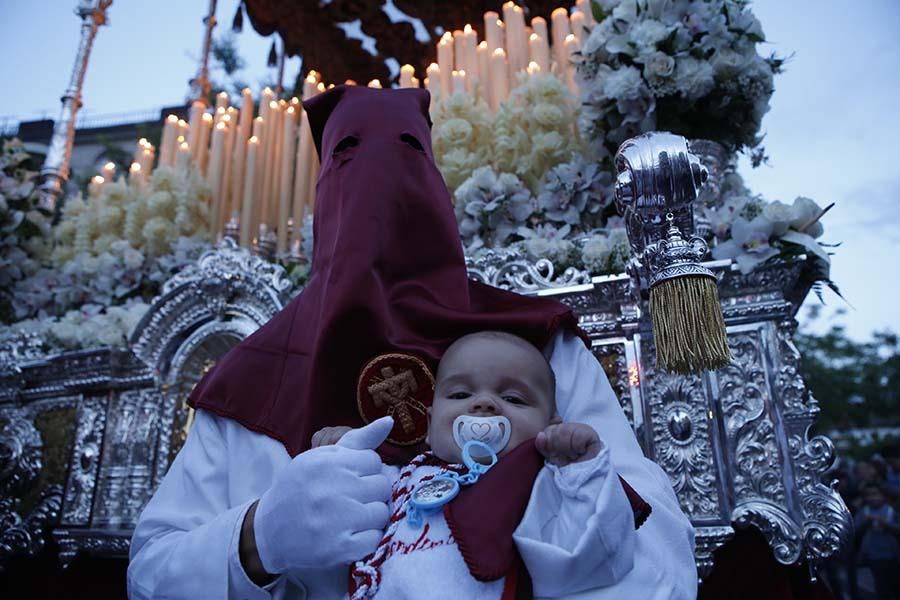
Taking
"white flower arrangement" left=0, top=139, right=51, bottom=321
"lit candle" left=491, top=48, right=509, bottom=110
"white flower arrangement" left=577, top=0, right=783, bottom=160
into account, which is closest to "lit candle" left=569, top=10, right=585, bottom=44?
"lit candle" left=491, top=48, right=509, bottom=110

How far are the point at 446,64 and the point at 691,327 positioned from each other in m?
2.89

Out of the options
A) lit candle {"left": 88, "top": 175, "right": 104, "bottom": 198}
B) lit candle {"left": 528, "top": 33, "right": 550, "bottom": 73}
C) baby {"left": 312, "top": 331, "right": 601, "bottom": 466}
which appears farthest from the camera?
lit candle {"left": 88, "top": 175, "right": 104, "bottom": 198}

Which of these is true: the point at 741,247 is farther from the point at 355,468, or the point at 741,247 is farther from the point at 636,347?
the point at 355,468

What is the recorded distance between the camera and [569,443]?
3.89 ft

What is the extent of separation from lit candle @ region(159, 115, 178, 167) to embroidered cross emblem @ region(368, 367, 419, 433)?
121 inches

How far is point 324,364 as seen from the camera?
1.59 m

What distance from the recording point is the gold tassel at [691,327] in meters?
1.34

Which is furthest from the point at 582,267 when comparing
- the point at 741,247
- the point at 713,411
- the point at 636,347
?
the point at 713,411

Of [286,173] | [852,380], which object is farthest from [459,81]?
[852,380]

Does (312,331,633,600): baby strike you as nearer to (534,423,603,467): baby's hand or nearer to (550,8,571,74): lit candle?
(534,423,603,467): baby's hand

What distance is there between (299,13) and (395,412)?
12.6ft

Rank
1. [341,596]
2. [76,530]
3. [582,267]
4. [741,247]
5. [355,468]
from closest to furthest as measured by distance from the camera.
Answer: [355,468] → [341,596] → [741,247] → [582,267] → [76,530]

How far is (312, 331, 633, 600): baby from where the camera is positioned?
1.11 metres

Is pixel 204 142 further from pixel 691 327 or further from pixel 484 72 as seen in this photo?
pixel 691 327
